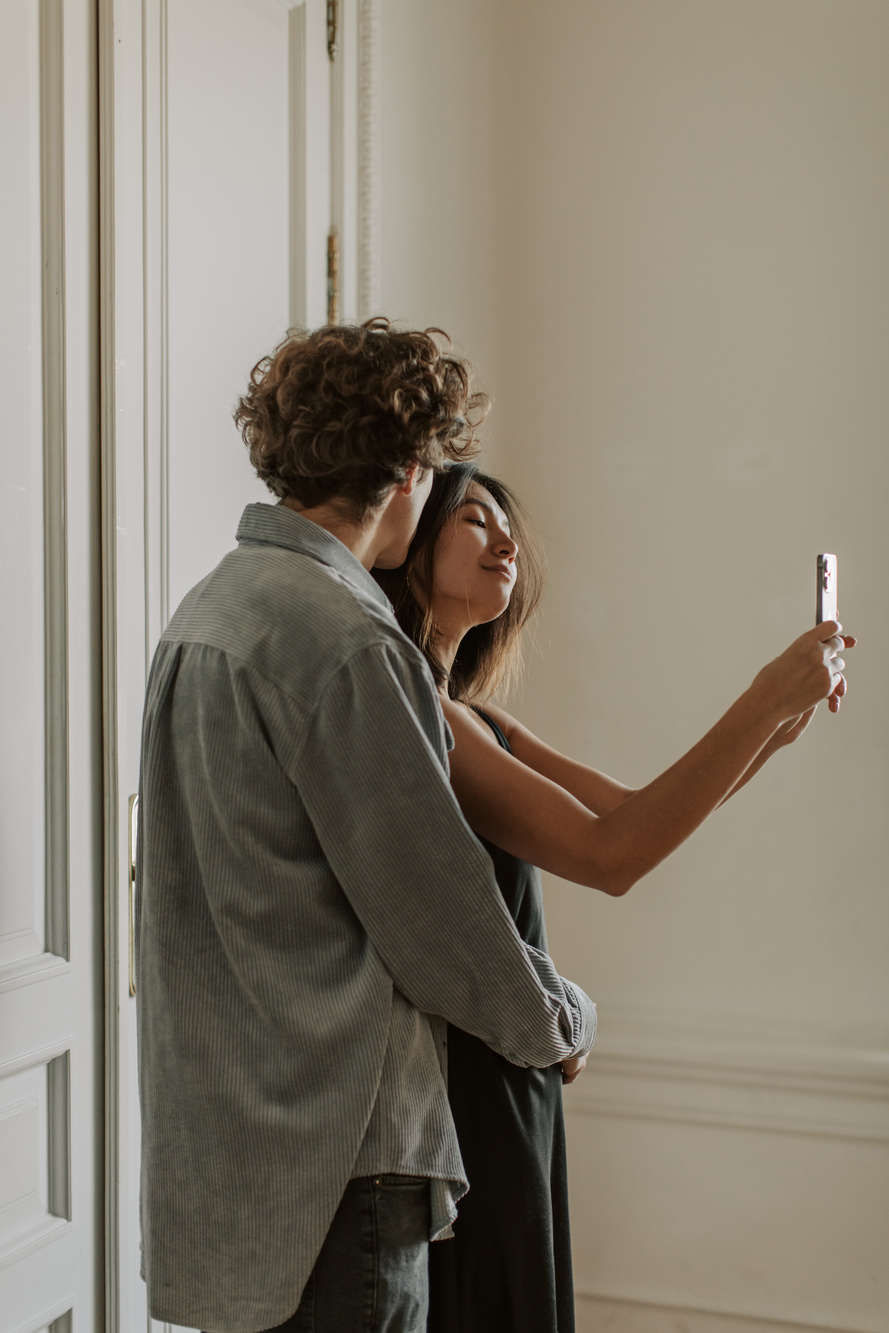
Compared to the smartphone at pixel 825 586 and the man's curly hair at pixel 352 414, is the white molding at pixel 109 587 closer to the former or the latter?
the man's curly hair at pixel 352 414

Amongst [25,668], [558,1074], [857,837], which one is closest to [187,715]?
[25,668]

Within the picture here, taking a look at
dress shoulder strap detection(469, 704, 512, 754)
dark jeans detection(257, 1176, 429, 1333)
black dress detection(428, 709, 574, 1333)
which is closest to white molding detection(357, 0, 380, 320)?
dress shoulder strap detection(469, 704, 512, 754)

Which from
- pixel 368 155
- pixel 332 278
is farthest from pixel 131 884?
pixel 368 155

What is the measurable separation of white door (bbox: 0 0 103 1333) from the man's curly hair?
11.7 inches

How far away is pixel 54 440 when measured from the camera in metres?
1.12

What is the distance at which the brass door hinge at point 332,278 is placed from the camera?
1.67 meters

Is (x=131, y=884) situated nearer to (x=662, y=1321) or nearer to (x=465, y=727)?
(x=465, y=727)

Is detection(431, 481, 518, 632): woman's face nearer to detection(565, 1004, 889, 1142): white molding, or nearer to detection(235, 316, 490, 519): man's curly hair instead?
detection(235, 316, 490, 519): man's curly hair

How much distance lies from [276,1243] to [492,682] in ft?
2.63

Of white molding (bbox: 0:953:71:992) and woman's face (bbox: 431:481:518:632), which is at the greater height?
woman's face (bbox: 431:481:518:632)

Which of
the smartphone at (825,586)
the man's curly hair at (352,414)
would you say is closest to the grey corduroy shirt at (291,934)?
the man's curly hair at (352,414)

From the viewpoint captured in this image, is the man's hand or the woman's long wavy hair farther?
the woman's long wavy hair

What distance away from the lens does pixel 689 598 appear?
79.0 inches

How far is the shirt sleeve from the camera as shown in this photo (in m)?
0.79
